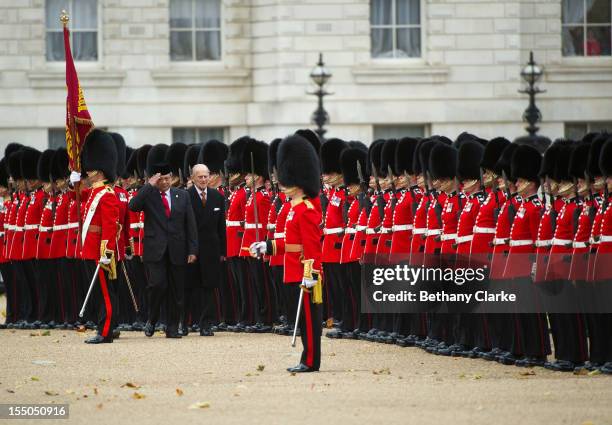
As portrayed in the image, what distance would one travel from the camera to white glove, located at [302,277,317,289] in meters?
12.5

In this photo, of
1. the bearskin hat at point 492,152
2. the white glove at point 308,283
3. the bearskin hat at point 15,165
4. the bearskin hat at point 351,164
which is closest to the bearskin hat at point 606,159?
the bearskin hat at point 492,152

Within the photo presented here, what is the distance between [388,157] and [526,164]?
99.8 inches

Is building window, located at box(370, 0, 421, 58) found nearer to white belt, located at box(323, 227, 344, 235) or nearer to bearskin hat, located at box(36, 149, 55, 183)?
bearskin hat, located at box(36, 149, 55, 183)

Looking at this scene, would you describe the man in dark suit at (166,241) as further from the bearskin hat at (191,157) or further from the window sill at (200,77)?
the window sill at (200,77)

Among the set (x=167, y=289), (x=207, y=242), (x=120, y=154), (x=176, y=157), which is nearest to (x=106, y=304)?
(x=167, y=289)

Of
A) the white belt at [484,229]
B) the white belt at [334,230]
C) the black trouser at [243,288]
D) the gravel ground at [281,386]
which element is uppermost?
the white belt at [484,229]

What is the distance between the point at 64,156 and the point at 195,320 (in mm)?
2300

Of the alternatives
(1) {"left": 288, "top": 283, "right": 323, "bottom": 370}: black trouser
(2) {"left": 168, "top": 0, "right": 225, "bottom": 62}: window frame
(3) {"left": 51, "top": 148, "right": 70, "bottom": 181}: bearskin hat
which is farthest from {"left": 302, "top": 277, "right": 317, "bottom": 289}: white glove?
(2) {"left": 168, "top": 0, "right": 225, "bottom": 62}: window frame

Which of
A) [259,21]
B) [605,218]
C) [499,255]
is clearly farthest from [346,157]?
[259,21]

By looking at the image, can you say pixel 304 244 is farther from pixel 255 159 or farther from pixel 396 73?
pixel 396 73

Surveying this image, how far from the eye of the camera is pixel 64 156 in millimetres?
17969

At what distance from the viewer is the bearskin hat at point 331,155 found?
16.8m

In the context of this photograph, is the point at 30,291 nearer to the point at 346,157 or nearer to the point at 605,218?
the point at 346,157

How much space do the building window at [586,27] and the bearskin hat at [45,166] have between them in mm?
17605
